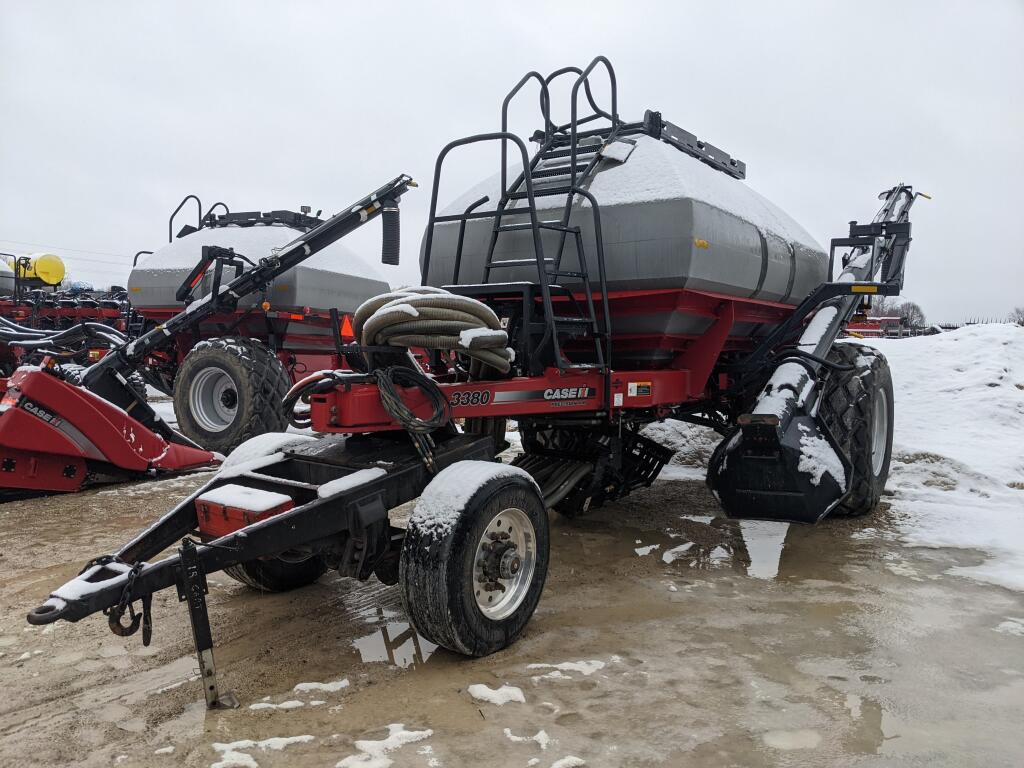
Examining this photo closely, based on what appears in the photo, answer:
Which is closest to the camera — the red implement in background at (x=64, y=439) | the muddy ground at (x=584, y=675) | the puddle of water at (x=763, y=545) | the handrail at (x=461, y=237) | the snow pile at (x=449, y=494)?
the muddy ground at (x=584, y=675)

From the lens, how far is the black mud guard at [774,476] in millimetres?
4281

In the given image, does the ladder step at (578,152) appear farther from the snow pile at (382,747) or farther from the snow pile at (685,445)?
the snow pile at (382,747)

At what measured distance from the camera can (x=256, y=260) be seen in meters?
8.98

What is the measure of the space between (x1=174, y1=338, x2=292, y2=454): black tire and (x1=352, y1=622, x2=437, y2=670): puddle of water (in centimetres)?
391

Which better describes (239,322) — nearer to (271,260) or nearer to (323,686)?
(271,260)

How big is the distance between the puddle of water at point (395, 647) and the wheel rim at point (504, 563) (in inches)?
12.8

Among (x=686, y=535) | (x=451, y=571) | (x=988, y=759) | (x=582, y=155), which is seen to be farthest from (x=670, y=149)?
(x=988, y=759)

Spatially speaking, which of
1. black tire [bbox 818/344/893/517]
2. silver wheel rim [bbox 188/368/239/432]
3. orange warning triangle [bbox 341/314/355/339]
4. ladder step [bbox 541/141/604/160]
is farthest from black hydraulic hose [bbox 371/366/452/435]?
orange warning triangle [bbox 341/314/355/339]

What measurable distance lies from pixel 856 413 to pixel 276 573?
378 centimetres

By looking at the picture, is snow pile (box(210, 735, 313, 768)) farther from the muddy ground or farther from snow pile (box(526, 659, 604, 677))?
snow pile (box(526, 659, 604, 677))

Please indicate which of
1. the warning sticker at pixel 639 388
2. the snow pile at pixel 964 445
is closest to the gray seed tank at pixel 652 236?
the warning sticker at pixel 639 388

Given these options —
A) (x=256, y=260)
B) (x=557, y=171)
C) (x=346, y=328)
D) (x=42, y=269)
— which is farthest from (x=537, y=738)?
(x=42, y=269)

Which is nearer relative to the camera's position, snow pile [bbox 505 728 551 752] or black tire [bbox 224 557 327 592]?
snow pile [bbox 505 728 551 752]

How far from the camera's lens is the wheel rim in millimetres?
3238
